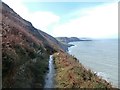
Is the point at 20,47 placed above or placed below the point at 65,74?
above

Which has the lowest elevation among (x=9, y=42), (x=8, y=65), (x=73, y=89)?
(x=73, y=89)

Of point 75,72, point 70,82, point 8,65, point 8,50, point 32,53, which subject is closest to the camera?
point 8,65

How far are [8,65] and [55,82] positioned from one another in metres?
5.89

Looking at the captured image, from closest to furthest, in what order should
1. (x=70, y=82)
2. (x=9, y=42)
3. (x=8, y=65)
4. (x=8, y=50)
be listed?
(x=8, y=65)
(x=8, y=50)
(x=70, y=82)
(x=9, y=42)

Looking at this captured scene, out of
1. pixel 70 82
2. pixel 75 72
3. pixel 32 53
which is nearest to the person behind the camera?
pixel 70 82

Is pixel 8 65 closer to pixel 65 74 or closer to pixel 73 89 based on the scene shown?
pixel 73 89

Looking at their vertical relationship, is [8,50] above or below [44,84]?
above

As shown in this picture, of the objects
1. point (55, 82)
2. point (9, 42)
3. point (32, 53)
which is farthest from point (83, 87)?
point (32, 53)

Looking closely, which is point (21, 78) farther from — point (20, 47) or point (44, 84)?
point (20, 47)

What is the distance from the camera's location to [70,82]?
21.6m

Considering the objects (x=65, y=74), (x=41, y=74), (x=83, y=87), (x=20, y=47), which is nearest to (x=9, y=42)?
(x=20, y=47)

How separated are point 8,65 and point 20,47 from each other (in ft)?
23.7

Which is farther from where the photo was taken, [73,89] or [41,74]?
[41,74]

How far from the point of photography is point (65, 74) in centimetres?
2470
